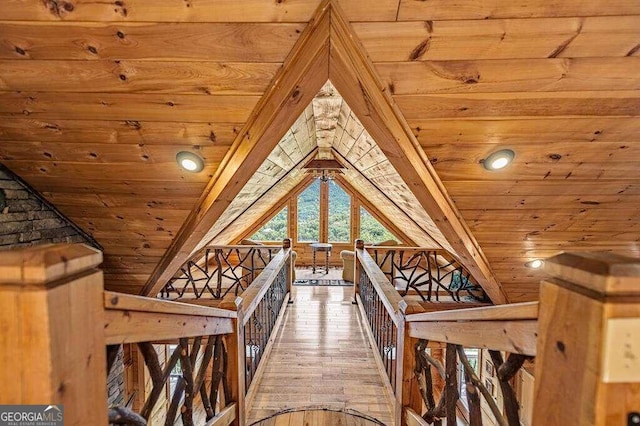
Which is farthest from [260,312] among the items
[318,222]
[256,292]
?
[318,222]

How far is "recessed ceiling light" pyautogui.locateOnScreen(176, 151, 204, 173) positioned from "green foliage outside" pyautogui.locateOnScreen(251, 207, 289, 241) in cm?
587

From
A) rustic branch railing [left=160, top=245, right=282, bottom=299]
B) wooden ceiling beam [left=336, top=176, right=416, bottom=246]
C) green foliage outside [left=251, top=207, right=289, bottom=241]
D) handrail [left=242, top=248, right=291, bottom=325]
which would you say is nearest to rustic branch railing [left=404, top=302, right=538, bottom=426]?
handrail [left=242, top=248, right=291, bottom=325]

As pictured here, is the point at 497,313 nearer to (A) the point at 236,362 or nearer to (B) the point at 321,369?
(A) the point at 236,362

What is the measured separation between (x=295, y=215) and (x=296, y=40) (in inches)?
260

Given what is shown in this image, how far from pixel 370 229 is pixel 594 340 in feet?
24.9

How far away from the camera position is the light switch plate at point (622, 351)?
0.51 metres

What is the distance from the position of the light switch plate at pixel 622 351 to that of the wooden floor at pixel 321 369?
2.05 meters

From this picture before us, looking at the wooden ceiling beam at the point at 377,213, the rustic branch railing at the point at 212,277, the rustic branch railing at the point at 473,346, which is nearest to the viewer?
the rustic branch railing at the point at 473,346

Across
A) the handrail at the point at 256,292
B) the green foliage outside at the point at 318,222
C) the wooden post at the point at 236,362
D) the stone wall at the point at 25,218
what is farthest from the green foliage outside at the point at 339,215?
the wooden post at the point at 236,362

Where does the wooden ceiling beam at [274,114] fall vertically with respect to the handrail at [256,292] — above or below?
above

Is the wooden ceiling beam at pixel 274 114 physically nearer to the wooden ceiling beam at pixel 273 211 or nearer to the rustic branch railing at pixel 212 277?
the rustic branch railing at pixel 212 277

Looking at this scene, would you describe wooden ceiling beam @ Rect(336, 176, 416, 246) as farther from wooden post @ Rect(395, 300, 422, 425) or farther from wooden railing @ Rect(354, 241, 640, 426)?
wooden railing @ Rect(354, 241, 640, 426)

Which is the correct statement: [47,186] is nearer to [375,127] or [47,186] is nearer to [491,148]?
[375,127]

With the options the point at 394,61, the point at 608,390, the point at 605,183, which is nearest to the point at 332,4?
the point at 394,61
